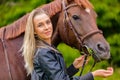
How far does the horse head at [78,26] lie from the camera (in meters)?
4.20

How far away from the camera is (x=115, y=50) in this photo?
933 cm

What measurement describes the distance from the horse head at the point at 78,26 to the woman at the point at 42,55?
732mm

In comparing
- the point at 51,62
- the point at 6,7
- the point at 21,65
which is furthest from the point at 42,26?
the point at 6,7

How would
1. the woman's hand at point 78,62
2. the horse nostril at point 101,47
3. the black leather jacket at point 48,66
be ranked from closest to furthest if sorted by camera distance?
the black leather jacket at point 48,66 → the woman's hand at point 78,62 → the horse nostril at point 101,47

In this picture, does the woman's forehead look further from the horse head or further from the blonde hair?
the horse head

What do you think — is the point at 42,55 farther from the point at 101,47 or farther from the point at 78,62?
the point at 101,47

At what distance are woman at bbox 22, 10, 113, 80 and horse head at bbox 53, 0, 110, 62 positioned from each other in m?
0.73

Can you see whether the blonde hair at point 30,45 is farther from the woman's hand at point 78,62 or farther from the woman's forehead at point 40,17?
the woman's hand at point 78,62

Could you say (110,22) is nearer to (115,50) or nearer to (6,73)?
(115,50)

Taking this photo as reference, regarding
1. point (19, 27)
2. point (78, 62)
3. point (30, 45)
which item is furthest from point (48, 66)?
point (19, 27)

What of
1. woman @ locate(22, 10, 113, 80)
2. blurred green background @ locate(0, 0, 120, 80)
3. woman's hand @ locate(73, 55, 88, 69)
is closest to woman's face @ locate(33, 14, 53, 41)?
woman @ locate(22, 10, 113, 80)

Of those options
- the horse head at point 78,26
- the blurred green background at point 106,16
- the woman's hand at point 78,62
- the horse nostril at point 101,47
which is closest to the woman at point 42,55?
the woman's hand at point 78,62

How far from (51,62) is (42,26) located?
0.98 ft

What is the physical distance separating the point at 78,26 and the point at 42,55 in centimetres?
96
